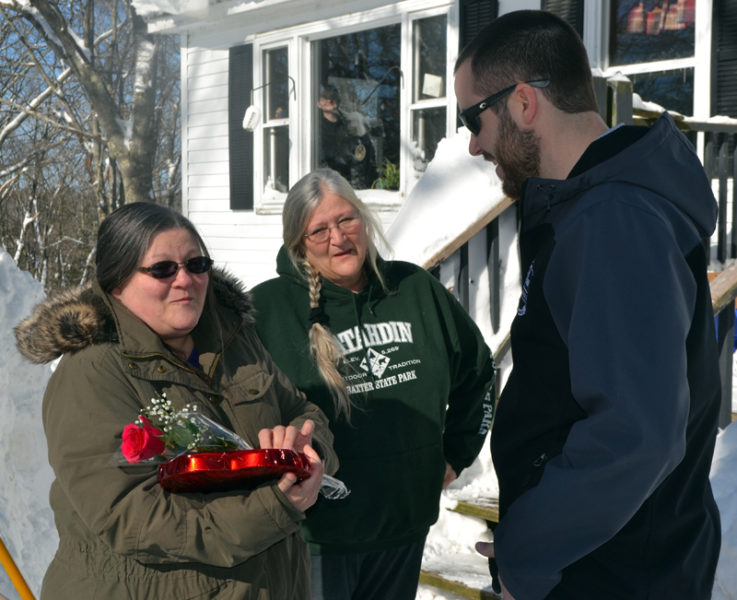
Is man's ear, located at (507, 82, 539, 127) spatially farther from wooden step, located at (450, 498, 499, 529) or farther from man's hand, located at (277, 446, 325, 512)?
wooden step, located at (450, 498, 499, 529)

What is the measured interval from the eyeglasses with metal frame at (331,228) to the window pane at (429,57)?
270 inches

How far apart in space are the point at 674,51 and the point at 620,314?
6.72m

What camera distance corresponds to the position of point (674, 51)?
7.25 m

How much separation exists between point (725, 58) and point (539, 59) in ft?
19.5

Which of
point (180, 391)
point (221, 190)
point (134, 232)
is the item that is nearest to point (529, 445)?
point (180, 391)

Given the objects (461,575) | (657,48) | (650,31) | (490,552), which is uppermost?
(650,31)

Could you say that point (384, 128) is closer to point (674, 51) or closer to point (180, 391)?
point (674, 51)

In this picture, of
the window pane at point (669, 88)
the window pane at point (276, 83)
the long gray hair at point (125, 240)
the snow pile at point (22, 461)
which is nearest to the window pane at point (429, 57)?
the window pane at point (276, 83)

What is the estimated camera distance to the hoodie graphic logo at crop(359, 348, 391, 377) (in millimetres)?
2760

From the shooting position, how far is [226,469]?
5.52ft

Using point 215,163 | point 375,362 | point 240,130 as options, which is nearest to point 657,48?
point 375,362

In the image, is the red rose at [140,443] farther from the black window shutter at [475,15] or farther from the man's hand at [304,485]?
the black window shutter at [475,15]

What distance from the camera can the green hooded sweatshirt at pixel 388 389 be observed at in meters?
2.67

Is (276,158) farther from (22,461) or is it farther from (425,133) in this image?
(22,461)
